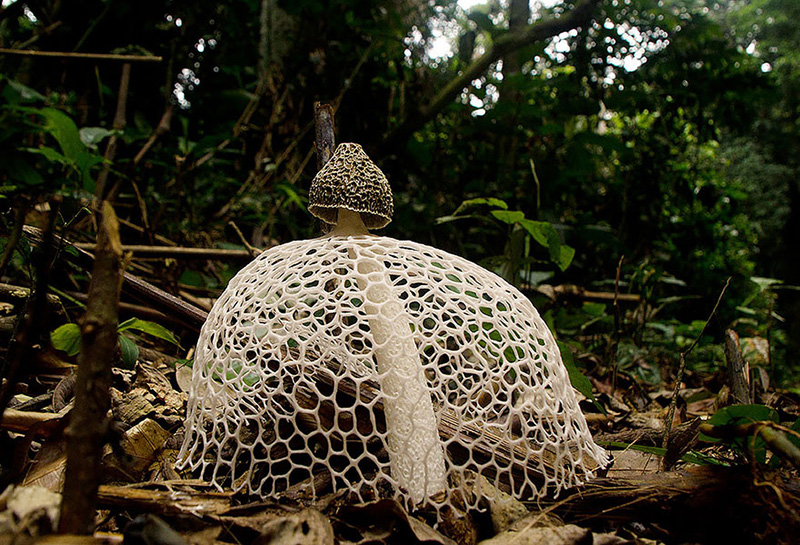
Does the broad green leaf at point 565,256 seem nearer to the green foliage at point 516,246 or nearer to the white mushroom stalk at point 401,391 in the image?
the green foliage at point 516,246

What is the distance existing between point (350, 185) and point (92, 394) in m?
0.81

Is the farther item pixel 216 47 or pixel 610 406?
pixel 216 47

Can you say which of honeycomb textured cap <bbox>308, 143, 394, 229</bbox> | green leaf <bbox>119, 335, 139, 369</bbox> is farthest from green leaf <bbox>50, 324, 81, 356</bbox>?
honeycomb textured cap <bbox>308, 143, 394, 229</bbox>

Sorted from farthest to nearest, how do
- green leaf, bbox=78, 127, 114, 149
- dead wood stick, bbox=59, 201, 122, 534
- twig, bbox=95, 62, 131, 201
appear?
twig, bbox=95, 62, 131, 201
green leaf, bbox=78, 127, 114, 149
dead wood stick, bbox=59, 201, 122, 534

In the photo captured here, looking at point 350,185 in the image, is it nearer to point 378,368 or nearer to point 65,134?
point 378,368

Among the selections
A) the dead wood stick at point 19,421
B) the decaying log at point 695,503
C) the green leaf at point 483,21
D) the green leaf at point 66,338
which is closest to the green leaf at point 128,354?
the green leaf at point 66,338

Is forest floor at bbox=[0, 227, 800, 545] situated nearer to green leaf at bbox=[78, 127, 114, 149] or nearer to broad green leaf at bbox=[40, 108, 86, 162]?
broad green leaf at bbox=[40, 108, 86, 162]

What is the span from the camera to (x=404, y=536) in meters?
1.08

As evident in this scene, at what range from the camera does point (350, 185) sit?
137cm

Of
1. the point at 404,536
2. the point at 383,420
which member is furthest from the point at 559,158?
the point at 404,536

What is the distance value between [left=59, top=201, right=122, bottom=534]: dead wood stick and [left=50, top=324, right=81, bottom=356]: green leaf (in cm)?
80

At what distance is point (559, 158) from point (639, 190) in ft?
3.15

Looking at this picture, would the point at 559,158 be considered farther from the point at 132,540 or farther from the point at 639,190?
the point at 132,540

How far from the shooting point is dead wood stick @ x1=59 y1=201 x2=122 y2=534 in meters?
0.76
